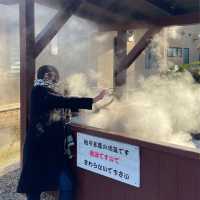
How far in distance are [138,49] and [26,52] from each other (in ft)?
7.92

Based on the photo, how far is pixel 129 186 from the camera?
274cm

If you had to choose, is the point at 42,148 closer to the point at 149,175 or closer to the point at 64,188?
the point at 64,188

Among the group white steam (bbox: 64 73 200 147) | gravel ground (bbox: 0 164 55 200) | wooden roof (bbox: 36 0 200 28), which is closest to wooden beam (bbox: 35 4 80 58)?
wooden roof (bbox: 36 0 200 28)

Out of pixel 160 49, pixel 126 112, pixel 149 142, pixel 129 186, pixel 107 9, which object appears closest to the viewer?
pixel 149 142

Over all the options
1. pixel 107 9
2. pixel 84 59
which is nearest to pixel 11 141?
pixel 84 59

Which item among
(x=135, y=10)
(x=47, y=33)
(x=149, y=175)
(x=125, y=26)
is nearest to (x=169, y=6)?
(x=135, y=10)

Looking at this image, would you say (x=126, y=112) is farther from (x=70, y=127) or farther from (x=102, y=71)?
(x=102, y=71)

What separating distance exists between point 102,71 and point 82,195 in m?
4.32

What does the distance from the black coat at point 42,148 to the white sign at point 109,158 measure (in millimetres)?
221

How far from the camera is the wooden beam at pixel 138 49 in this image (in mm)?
5309

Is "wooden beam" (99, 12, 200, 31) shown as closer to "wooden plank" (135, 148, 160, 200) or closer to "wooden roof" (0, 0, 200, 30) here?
"wooden roof" (0, 0, 200, 30)

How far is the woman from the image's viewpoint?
303 cm

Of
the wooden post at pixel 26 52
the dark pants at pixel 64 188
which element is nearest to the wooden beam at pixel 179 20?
the wooden post at pixel 26 52

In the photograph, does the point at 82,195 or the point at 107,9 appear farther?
the point at 107,9
